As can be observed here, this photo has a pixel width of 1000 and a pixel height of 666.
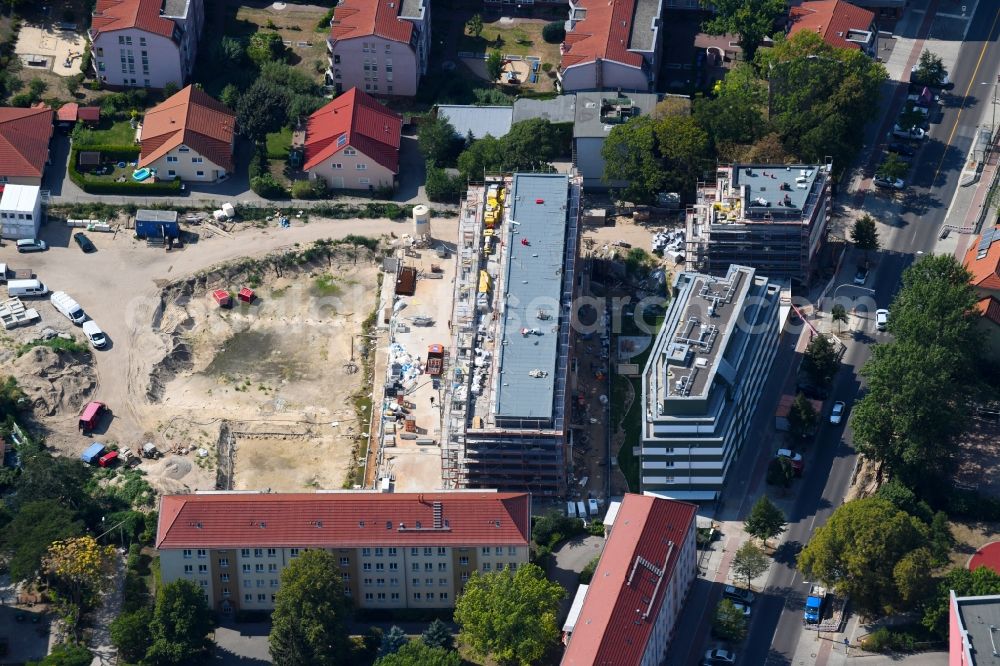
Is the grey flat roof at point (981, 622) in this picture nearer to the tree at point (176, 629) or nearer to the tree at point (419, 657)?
the tree at point (419, 657)

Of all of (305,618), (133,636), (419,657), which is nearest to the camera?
(419,657)

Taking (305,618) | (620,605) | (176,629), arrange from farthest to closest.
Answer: (176,629), (305,618), (620,605)

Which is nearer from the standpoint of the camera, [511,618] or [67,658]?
[511,618]

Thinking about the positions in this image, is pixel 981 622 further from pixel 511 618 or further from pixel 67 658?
pixel 67 658

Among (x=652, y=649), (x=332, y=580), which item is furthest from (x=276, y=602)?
(x=652, y=649)

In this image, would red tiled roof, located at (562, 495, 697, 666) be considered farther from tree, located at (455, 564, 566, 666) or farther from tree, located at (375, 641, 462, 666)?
tree, located at (375, 641, 462, 666)

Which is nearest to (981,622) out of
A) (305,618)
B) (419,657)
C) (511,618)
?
(511,618)
